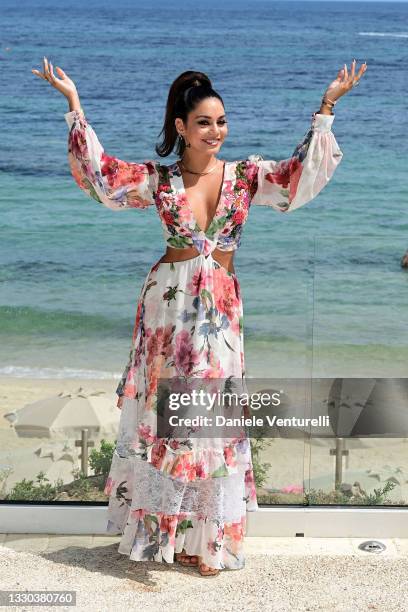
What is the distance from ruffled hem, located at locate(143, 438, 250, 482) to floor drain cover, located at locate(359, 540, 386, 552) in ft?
1.78

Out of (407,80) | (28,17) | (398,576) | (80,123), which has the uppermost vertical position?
(28,17)

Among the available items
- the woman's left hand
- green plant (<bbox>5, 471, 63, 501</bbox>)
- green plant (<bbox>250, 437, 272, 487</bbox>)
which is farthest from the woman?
green plant (<bbox>5, 471, 63, 501</bbox>)

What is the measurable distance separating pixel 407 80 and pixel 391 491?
32.4 m

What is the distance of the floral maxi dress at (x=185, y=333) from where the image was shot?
129 inches

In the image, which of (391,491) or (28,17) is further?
(28,17)

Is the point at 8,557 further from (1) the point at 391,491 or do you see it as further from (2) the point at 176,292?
(1) the point at 391,491

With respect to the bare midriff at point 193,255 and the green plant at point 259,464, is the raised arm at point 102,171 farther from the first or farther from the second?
the green plant at point 259,464

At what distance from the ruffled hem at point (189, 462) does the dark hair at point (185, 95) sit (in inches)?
34.0

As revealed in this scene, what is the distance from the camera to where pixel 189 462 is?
10.9 feet

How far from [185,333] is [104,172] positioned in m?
0.52

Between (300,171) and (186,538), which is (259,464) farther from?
(300,171)

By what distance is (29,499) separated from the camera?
378 cm

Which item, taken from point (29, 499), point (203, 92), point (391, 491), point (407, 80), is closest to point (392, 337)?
point (391, 491)

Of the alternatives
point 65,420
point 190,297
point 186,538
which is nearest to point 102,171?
point 190,297
